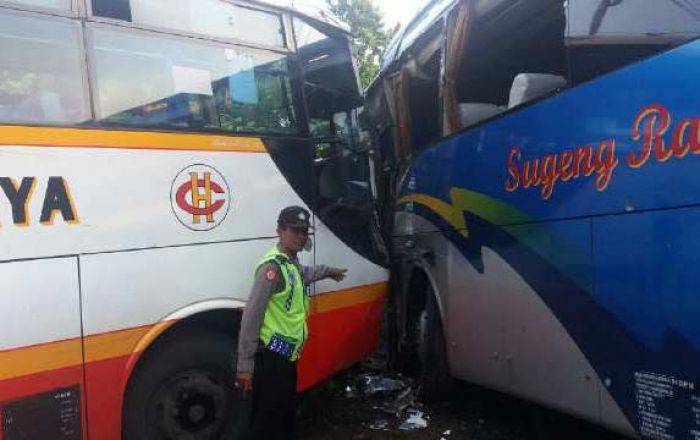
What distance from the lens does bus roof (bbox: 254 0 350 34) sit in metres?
4.67

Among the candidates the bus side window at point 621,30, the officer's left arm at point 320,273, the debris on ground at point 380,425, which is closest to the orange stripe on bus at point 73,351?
the officer's left arm at point 320,273

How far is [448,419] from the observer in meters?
5.47

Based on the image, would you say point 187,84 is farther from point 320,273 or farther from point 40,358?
point 40,358

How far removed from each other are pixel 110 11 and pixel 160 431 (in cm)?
257

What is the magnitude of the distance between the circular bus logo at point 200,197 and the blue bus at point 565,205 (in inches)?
70.7

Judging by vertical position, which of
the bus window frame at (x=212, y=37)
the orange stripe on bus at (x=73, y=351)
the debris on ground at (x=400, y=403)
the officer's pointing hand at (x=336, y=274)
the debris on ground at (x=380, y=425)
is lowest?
the debris on ground at (x=400, y=403)

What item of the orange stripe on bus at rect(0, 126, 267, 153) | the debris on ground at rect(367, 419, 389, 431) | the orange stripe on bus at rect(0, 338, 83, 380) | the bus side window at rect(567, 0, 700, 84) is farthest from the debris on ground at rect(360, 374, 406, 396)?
the bus side window at rect(567, 0, 700, 84)

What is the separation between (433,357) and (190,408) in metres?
2.32

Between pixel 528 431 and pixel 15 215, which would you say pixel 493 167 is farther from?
pixel 15 215

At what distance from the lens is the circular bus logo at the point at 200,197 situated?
402 centimetres

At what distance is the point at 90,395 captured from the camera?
3656mm

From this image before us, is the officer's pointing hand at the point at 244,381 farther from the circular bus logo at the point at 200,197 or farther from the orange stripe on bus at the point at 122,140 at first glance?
the orange stripe on bus at the point at 122,140

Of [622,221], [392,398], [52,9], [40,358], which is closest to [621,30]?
[622,221]

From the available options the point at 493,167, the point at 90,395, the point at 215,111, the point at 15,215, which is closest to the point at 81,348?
the point at 90,395
